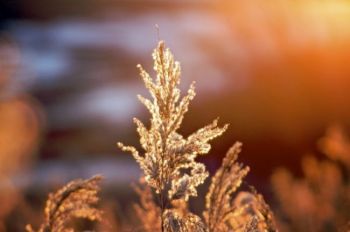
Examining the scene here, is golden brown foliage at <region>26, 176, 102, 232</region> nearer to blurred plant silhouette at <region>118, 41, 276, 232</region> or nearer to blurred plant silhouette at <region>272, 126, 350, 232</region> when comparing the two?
A: blurred plant silhouette at <region>118, 41, 276, 232</region>

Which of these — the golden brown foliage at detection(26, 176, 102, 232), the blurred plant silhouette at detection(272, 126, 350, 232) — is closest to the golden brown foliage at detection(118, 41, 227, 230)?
the golden brown foliage at detection(26, 176, 102, 232)

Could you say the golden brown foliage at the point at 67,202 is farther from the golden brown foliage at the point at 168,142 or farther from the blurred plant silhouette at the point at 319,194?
the blurred plant silhouette at the point at 319,194

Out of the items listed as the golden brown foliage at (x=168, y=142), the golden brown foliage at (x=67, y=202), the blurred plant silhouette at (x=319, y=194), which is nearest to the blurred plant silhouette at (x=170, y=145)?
the golden brown foliage at (x=168, y=142)

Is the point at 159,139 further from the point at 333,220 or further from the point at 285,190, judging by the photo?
the point at 285,190

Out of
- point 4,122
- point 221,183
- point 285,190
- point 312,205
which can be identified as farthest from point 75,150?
point 221,183

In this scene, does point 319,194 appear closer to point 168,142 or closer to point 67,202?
point 67,202
